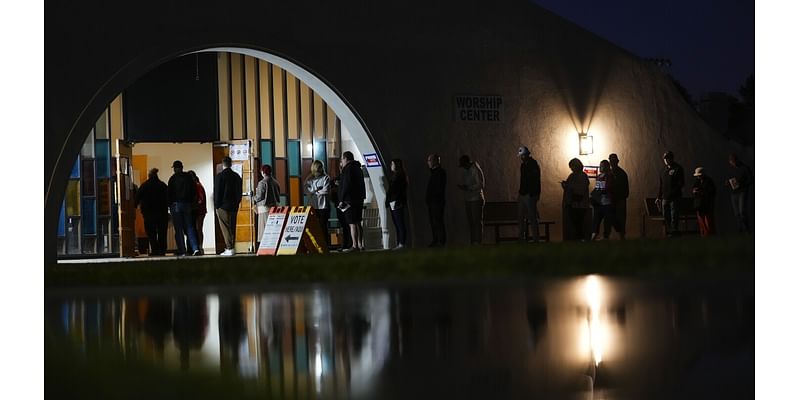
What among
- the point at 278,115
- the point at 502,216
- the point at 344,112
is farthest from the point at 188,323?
the point at 278,115

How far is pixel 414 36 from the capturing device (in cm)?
2030

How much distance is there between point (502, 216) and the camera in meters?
20.9

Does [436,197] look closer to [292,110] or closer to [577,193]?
[577,193]

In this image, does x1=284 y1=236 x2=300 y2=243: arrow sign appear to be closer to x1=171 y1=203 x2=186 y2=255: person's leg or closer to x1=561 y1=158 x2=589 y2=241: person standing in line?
x1=171 y1=203 x2=186 y2=255: person's leg

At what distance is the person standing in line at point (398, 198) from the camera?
17.9m

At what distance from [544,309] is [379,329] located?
4.88 ft

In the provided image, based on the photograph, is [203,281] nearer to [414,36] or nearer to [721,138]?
[414,36]

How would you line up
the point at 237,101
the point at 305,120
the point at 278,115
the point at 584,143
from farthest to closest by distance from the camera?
1. the point at 305,120
2. the point at 278,115
3. the point at 237,101
4. the point at 584,143

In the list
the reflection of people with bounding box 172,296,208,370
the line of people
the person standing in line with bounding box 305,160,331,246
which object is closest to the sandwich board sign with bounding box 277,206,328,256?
the person standing in line with bounding box 305,160,331,246

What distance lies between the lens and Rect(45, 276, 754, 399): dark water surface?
5449 mm

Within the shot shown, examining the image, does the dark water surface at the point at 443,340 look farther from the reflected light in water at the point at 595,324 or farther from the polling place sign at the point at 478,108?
the polling place sign at the point at 478,108

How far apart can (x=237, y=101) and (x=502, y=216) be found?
6131 mm

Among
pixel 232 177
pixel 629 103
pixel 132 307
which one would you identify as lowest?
pixel 132 307
